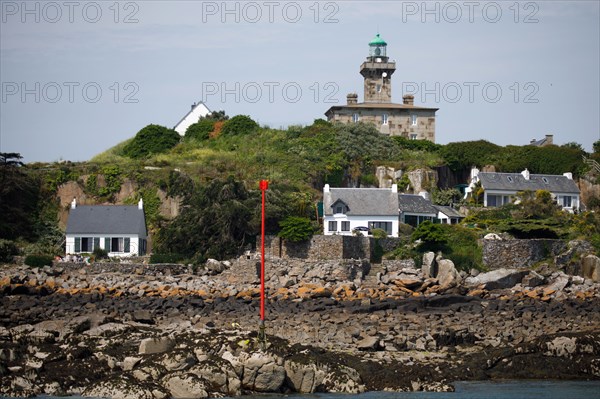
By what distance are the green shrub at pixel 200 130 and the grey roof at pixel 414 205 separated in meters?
14.0

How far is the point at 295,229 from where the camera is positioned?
5319 centimetres

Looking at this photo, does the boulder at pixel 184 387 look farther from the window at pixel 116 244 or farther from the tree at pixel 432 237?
the window at pixel 116 244

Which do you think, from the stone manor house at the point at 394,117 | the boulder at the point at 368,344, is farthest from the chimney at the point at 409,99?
the boulder at the point at 368,344

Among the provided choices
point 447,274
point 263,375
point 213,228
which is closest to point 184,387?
point 263,375

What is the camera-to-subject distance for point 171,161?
208ft

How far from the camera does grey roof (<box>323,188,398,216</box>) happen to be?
186 ft

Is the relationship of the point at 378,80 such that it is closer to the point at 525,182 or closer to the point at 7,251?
the point at 525,182

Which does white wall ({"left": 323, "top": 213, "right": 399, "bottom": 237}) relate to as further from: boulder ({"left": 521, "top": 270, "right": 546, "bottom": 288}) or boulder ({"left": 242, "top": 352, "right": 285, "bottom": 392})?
boulder ({"left": 242, "top": 352, "right": 285, "bottom": 392})

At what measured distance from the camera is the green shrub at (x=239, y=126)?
68688 mm

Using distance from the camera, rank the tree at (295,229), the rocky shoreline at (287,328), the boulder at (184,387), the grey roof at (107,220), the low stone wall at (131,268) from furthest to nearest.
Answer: the grey roof at (107,220) → the tree at (295,229) → the low stone wall at (131,268) → the rocky shoreline at (287,328) → the boulder at (184,387)

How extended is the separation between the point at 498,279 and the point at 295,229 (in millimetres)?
9071

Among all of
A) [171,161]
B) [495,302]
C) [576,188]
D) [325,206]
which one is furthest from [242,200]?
[576,188]

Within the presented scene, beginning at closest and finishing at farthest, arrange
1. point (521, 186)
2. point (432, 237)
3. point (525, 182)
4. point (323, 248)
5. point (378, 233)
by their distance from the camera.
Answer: point (323, 248) → point (432, 237) → point (378, 233) → point (521, 186) → point (525, 182)

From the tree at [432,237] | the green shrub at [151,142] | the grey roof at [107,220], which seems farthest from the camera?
the green shrub at [151,142]
